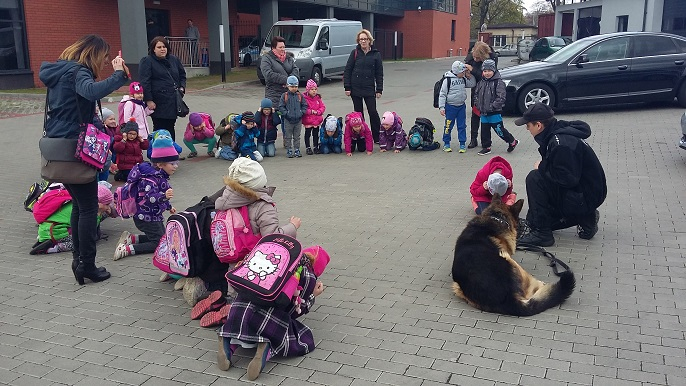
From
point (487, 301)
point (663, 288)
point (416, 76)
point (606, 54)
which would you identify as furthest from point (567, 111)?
point (416, 76)

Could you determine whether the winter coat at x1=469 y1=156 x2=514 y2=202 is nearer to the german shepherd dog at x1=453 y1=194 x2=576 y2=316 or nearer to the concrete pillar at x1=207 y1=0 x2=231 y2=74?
the german shepherd dog at x1=453 y1=194 x2=576 y2=316

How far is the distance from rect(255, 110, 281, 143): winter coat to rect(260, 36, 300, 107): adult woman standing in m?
0.38

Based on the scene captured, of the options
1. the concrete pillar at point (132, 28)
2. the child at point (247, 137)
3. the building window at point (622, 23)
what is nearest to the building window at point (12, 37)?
the concrete pillar at point (132, 28)

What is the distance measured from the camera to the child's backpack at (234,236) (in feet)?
14.0

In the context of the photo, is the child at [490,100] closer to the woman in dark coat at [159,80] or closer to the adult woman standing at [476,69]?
the adult woman standing at [476,69]

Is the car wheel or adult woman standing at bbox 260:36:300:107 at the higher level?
adult woman standing at bbox 260:36:300:107

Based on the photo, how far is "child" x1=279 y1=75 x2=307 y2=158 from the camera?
10.5 metres

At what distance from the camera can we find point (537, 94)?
44.8 ft

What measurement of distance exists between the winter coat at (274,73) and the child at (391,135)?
1.85 metres

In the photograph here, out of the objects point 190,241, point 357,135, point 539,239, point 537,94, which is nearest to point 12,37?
point 357,135

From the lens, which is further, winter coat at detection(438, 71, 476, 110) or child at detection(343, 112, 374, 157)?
child at detection(343, 112, 374, 157)

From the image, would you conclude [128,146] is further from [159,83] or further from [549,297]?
[549,297]

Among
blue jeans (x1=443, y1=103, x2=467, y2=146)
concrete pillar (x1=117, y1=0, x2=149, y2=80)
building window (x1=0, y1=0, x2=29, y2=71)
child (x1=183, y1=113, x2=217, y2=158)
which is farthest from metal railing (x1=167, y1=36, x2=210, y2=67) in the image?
blue jeans (x1=443, y1=103, x2=467, y2=146)

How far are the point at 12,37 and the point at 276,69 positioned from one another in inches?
552
